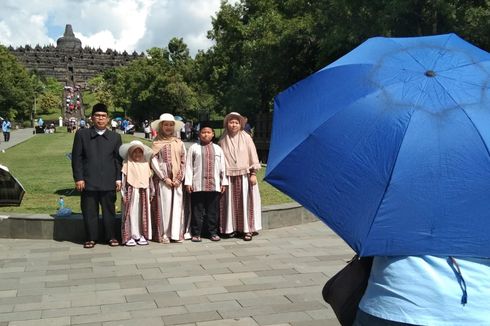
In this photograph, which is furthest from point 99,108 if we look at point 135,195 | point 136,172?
point 135,195

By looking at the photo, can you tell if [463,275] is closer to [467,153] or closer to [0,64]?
[467,153]

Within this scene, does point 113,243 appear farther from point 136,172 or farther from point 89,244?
point 136,172

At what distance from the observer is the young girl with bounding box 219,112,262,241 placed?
25.8 ft

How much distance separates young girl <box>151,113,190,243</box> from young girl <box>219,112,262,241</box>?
2.15ft

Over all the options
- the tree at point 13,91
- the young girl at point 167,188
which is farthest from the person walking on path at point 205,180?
the tree at point 13,91

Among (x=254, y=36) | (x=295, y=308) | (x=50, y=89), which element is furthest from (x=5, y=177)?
(x=50, y=89)

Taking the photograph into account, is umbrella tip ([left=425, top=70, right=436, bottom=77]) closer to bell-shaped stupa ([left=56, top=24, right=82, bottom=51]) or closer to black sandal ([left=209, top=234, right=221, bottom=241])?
black sandal ([left=209, top=234, right=221, bottom=241])

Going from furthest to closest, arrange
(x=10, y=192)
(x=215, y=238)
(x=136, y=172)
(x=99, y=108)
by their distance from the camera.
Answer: (x=10, y=192)
(x=215, y=238)
(x=136, y=172)
(x=99, y=108)

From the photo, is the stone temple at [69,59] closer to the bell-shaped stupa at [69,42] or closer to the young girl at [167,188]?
the bell-shaped stupa at [69,42]

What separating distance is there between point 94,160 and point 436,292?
5.93m

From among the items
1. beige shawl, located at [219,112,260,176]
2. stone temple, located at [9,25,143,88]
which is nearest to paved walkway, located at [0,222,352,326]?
beige shawl, located at [219,112,260,176]

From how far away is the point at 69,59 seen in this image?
13588cm

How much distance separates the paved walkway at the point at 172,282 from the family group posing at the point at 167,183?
279 millimetres

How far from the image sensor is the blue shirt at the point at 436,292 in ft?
6.33
